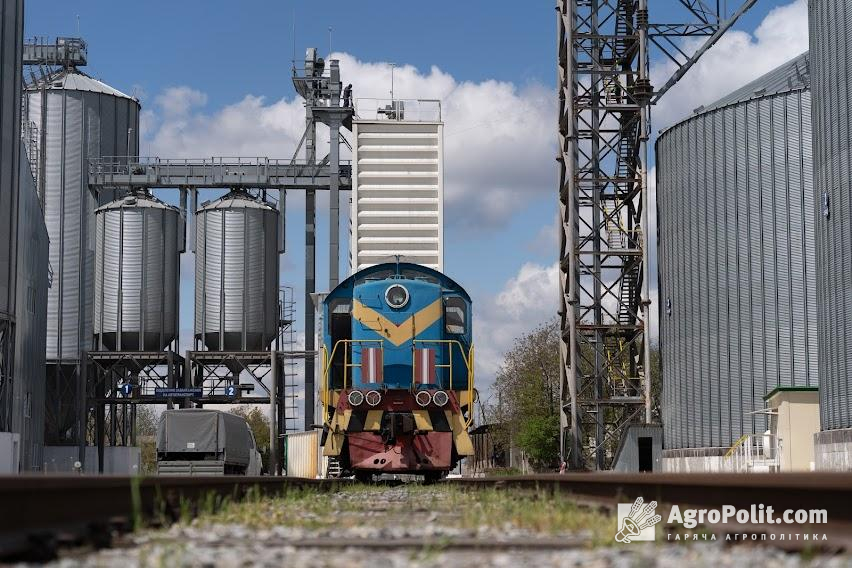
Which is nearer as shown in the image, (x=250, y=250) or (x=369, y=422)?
(x=369, y=422)

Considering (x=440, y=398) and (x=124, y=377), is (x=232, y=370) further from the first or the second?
(x=440, y=398)

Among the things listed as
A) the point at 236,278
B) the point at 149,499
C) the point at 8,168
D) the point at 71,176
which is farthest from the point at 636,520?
the point at 71,176

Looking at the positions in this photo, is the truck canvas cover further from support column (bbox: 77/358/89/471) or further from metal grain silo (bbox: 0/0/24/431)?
support column (bbox: 77/358/89/471)

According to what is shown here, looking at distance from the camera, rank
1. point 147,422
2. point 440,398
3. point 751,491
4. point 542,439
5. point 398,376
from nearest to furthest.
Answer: point 751,491
point 440,398
point 398,376
point 542,439
point 147,422

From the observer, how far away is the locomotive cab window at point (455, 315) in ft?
57.9

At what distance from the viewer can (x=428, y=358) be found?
16.9m

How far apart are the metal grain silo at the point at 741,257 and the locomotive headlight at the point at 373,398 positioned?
18.2m

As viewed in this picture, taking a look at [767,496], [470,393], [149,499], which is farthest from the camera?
[470,393]

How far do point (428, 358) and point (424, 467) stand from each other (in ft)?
5.09

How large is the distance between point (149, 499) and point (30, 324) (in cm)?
3077

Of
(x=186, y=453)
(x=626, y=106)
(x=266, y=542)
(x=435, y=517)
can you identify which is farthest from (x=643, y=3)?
(x=266, y=542)

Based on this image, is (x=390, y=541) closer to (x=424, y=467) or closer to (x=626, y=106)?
(x=424, y=467)

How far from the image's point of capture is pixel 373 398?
16.4 m

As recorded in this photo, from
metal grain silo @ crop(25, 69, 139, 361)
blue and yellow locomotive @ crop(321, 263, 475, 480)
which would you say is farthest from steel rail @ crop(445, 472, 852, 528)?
metal grain silo @ crop(25, 69, 139, 361)
